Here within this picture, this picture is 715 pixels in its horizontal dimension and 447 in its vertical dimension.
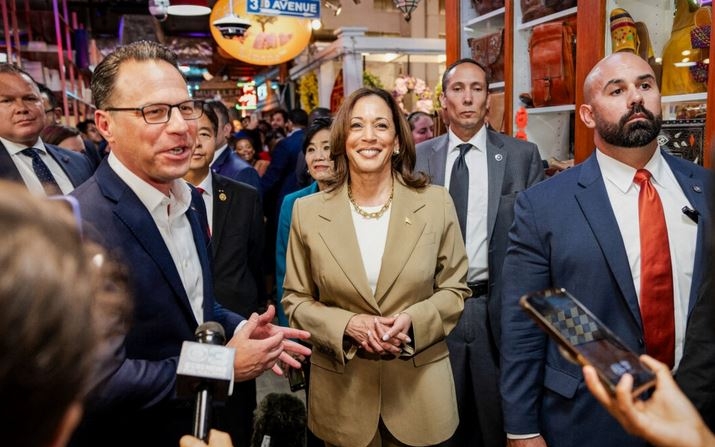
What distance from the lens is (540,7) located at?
11.4 ft

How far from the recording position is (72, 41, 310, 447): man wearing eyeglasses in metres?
1.47

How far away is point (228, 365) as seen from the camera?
1.15 meters

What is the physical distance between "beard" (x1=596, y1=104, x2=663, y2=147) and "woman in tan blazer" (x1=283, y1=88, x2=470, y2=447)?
0.73 metres

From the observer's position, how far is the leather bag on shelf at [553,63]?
327 cm

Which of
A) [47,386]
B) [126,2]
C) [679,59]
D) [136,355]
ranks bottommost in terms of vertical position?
[136,355]

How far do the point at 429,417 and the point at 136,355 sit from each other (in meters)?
1.23

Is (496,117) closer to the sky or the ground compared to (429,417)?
closer to the sky

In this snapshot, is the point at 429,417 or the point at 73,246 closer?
the point at 73,246

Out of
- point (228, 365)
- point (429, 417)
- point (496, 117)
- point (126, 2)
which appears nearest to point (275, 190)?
point (496, 117)

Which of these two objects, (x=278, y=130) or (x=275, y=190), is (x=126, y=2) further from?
(x=275, y=190)

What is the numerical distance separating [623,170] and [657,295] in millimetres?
459

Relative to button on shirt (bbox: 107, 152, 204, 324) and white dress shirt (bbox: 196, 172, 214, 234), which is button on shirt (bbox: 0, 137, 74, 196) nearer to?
white dress shirt (bbox: 196, 172, 214, 234)

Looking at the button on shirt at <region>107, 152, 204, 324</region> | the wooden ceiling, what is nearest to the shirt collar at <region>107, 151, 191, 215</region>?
the button on shirt at <region>107, 152, 204, 324</region>

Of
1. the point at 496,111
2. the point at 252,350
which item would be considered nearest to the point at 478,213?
the point at 496,111
